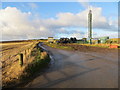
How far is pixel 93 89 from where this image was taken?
4.99 metres

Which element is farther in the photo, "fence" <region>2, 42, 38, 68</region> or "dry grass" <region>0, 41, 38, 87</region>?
"fence" <region>2, 42, 38, 68</region>

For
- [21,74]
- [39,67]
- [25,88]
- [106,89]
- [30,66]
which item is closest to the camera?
[106,89]

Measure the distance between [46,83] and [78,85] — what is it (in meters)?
1.62

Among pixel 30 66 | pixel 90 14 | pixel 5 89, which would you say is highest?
pixel 90 14

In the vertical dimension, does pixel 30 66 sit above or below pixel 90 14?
below

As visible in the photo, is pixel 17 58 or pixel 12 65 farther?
pixel 17 58

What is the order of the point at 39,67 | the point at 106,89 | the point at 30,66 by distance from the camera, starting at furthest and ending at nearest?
the point at 39,67
the point at 30,66
the point at 106,89

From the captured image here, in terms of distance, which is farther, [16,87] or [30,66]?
[30,66]

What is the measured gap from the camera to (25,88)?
5332 millimetres

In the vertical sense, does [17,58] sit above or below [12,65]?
above

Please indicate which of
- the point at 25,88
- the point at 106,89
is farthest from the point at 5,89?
the point at 106,89

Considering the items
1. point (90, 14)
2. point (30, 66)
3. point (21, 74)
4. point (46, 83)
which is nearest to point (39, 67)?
point (30, 66)

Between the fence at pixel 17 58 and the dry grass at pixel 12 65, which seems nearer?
the dry grass at pixel 12 65

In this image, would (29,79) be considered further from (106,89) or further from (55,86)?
(106,89)
